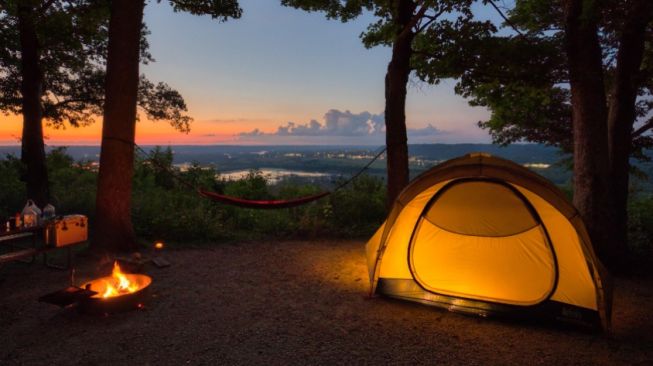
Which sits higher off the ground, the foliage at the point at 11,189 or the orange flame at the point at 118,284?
the foliage at the point at 11,189

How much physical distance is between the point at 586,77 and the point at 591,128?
0.82 m

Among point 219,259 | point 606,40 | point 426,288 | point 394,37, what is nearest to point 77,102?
point 219,259

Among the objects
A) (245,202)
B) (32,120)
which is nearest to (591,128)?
(245,202)

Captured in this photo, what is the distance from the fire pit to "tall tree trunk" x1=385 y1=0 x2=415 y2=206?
16.6 feet

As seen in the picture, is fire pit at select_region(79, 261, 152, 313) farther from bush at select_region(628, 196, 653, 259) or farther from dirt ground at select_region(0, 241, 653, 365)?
bush at select_region(628, 196, 653, 259)

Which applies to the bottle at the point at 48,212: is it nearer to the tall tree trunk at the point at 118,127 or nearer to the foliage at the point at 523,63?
the tall tree trunk at the point at 118,127

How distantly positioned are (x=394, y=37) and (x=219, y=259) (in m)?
5.27

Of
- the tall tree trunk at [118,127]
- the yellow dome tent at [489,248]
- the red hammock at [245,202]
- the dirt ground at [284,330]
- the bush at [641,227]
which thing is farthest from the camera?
the bush at [641,227]

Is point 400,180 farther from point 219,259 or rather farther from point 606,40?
point 606,40

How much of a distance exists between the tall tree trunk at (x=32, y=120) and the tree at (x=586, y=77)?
8.93 metres

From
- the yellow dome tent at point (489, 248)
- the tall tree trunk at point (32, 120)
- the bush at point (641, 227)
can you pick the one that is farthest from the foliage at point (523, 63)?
the tall tree trunk at point (32, 120)

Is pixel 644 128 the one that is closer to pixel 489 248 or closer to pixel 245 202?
pixel 489 248

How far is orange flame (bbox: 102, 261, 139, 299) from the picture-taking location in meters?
4.58

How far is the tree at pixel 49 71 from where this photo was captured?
7.90 metres
